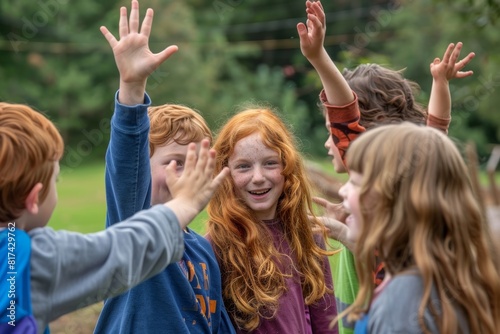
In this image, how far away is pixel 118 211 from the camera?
269 cm

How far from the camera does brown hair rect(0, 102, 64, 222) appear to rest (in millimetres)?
Answer: 2127

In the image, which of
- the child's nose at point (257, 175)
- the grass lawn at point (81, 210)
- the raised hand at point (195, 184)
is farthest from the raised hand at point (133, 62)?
the grass lawn at point (81, 210)

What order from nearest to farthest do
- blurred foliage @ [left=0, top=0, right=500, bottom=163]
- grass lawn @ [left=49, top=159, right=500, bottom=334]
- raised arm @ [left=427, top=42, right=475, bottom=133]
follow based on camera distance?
raised arm @ [left=427, top=42, right=475, bottom=133] < grass lawn @ [left=49, top=159, right=500, bottom=334] < blurred foliage @ [left=0, top=0, right=500, bottom=163]

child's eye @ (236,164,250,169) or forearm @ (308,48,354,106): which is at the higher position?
forearm @ (308,48,354,106)

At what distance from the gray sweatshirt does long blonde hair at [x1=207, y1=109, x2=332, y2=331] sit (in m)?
1.04

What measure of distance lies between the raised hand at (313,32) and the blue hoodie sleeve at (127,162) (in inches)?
28.1

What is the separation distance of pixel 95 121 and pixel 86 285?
28.2m

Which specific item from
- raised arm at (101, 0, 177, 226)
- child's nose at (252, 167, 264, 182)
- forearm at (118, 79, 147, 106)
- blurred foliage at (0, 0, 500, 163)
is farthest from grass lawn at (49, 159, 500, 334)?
forearm at (118, 79, 147, 106)

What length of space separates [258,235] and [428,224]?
4.07 ft

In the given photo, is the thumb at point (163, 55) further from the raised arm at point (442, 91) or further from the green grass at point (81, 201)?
the green grass at point (81, 201)

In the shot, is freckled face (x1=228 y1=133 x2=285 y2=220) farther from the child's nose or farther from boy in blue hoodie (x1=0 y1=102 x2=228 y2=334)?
boy in blue hoodie (x1=0 y1=102 x2=228 y2=334)

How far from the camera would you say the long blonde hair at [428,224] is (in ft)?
7.00

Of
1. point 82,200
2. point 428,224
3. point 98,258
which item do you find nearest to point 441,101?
point 428,224

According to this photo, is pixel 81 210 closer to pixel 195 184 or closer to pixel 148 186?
pixel 148 186
